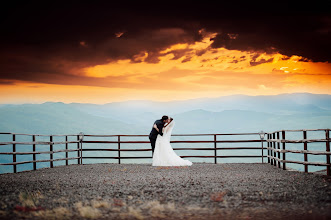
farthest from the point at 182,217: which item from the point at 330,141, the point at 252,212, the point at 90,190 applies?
the point at 330,141

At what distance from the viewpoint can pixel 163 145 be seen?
18688 mm

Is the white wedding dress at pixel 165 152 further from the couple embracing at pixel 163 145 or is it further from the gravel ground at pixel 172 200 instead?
the gravel ground at pixel 172 200

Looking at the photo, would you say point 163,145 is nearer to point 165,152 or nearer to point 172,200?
point 165,152

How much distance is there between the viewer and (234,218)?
6.54 meters

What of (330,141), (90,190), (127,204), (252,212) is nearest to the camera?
(252,212)

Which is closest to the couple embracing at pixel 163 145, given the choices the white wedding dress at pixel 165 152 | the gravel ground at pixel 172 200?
the white wedding dress at pixel 165 152

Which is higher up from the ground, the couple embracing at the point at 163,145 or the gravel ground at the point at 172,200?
the couple embracing at the point at 163,145

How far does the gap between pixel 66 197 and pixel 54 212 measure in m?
1.87

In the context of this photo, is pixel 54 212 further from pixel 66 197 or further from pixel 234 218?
pixel 234 218

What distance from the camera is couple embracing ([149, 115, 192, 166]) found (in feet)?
61.0

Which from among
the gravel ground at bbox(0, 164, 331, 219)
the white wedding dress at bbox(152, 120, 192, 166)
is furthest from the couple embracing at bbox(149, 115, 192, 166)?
the gravel ground at bbox(0, 164, 331, 219)

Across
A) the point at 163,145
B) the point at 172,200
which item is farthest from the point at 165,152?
the point at 172,200

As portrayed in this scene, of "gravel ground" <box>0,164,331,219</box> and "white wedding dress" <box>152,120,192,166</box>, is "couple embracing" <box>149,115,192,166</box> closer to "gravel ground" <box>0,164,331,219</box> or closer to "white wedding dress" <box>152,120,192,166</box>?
"white wedding dress" <box>152,120,192,166</box>

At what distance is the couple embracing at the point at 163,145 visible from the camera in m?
18.6
